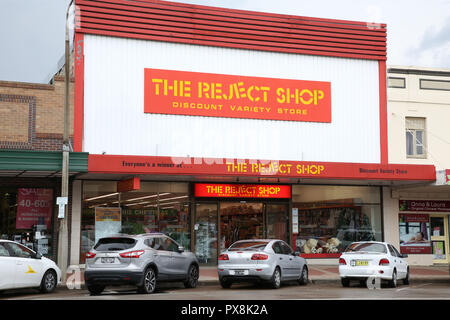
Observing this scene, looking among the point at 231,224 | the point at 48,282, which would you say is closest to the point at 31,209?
the point at 48,282

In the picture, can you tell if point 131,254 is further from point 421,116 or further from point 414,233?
point 421,116

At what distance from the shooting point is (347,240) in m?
25.1

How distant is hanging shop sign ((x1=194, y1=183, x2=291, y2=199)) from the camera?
913 inches

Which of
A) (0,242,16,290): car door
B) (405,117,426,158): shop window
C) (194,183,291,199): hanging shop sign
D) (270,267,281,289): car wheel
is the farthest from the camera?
(405,117,426,158): shop window

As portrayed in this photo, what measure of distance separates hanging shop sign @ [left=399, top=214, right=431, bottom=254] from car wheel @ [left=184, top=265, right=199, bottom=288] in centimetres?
1245

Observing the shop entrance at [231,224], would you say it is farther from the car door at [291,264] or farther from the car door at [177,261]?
the car door at [177,261]

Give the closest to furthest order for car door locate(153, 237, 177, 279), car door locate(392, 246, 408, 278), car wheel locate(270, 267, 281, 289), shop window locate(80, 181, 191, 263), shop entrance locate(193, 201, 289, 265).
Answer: car door locate(153, 237, 177, 279)
car wheel locate(270, 267, 281, 289)
car door locate(392, 246, 408, 278)
shop window locate(80, 181, 191, 263)
shop entrance locate(193, 201, 289, 265)

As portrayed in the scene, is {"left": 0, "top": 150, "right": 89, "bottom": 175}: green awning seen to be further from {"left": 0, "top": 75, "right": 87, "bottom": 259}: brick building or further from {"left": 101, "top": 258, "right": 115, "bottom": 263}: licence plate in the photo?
{"left": 101, "top": 258, "right": 115, "bottom": 263}: licence plate

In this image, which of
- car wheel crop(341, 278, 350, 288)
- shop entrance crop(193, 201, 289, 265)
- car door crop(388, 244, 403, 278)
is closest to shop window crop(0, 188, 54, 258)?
shop entrance crop(193, 201, 289, 265)

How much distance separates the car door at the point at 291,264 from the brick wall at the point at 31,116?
9.26 meters

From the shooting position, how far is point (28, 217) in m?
20.8

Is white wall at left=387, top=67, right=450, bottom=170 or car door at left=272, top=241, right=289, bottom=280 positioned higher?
white wall at left=387, top=67, right=450, bottom=170

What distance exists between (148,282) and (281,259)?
4.28 meters

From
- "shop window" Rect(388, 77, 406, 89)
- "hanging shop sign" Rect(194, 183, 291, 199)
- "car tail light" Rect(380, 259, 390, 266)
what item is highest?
"shop window" Rect(388, 77, 406, 89)
